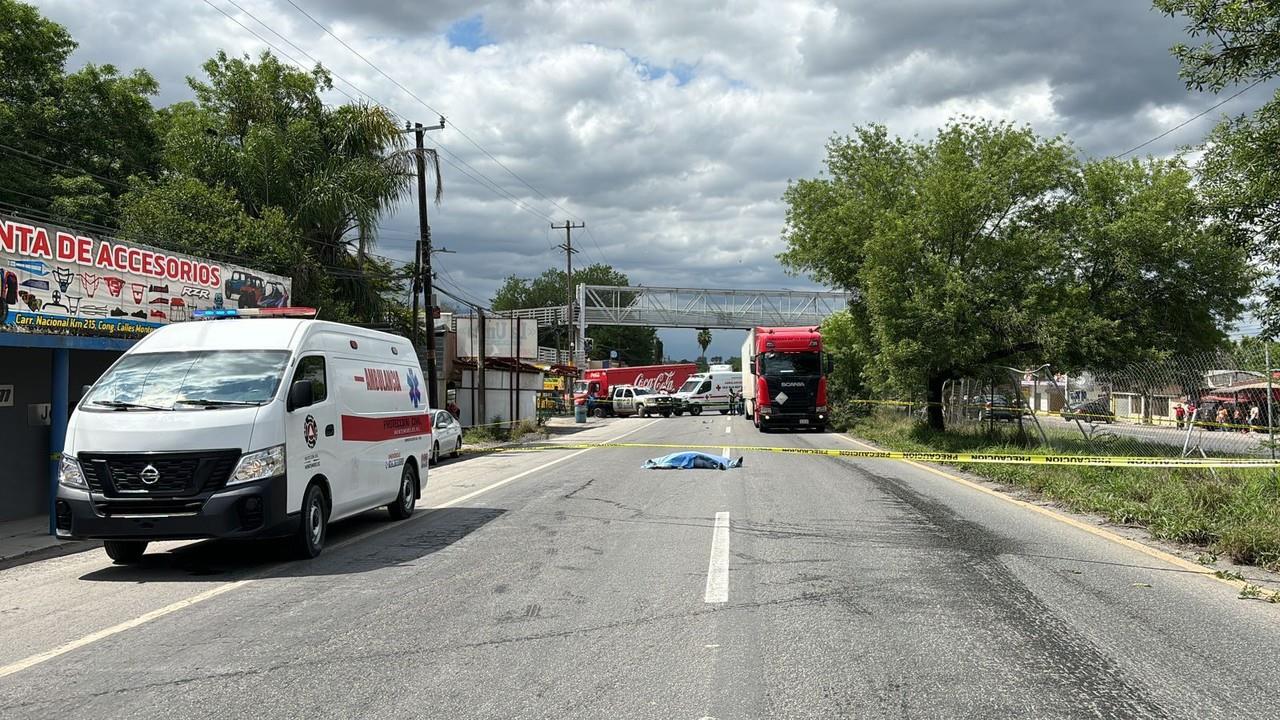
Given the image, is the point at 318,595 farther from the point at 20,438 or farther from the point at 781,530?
the point at 20,438

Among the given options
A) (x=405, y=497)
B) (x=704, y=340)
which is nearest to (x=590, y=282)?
(x=704, y=340)

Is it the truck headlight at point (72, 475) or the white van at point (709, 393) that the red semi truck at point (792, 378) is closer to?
the white van at point (709, 393)

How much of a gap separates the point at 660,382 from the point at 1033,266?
4738 cm

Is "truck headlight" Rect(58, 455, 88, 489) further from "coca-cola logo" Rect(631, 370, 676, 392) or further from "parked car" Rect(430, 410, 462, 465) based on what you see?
"coca-cola logo" Rect(631, 370, 676, 392)

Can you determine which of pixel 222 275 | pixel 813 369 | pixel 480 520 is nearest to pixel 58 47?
pixel 222 275

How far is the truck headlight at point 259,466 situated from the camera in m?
7.81

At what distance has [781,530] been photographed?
9.73m

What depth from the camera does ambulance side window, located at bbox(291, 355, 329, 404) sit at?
28.9 ft

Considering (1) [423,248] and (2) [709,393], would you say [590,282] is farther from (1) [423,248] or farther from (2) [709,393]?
(1) [423,248]

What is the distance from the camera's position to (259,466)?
790 centimetres

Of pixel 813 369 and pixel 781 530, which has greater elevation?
pixel 813 369

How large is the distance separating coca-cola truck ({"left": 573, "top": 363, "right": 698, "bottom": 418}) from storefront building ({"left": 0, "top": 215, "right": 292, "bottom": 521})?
42878 mm

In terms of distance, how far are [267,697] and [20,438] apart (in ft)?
37.7

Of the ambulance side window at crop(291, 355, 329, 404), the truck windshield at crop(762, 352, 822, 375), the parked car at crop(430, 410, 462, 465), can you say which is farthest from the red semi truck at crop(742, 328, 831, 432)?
the ambulance side window at crop(291, 355, 329, 404)
